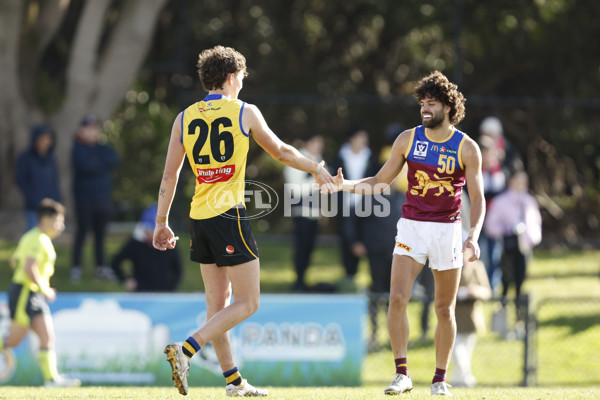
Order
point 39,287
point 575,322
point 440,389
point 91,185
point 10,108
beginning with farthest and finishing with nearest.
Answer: point 10,108, point 91,185, point 575,322, point 39,287, point 440,389

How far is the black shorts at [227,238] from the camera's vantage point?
19.5 feet

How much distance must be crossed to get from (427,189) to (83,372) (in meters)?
5.42

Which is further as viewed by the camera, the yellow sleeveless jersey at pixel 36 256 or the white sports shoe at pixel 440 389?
the yellow sleeveless jersey at pixel 36 256

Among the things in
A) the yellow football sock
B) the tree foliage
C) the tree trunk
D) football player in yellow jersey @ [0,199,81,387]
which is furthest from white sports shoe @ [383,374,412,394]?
the tree trunk

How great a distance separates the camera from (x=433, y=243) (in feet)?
20.2

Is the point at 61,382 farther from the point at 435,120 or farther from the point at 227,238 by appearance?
the point at 435,120

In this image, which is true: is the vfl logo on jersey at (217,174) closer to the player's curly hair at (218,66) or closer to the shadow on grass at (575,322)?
the player's curly hair at (218,66)

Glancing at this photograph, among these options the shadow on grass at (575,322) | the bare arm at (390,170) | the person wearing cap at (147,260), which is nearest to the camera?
the bare arm at (390,170)

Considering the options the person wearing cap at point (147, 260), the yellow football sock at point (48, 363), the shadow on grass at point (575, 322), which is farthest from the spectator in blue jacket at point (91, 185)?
the shadow on grass at point (575, 322)

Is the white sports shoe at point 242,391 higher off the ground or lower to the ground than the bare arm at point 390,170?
lower

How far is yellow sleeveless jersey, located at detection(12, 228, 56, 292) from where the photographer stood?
9.21m

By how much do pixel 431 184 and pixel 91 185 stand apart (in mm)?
7695

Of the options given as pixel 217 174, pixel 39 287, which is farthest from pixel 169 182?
pixel 39 287

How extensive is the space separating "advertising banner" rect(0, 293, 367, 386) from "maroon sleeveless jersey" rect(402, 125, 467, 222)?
4.23 meters
